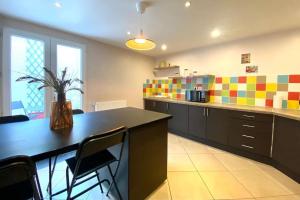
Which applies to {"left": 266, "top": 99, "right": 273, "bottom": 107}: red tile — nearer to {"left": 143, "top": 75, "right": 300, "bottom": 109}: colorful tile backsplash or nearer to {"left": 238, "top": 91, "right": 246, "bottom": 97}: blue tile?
{"left": 143, "top": 75, "right": 300, "bottom": 109}: colorful tile backsplash

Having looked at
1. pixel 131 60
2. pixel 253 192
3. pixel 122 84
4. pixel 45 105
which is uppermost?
pixel 131 60

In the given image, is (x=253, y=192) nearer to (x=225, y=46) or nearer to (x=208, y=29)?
(x=208, y=29)

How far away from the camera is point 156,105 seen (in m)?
4.39

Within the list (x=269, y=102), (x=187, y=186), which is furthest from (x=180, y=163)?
(x=269, y=102)

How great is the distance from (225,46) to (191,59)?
0.88 meters

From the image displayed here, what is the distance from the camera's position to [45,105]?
286 centimetres

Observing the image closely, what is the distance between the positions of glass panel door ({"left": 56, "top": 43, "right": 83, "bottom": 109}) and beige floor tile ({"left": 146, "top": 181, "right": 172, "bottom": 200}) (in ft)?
7.70

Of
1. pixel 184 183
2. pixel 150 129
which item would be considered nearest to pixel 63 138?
pixel 150 129

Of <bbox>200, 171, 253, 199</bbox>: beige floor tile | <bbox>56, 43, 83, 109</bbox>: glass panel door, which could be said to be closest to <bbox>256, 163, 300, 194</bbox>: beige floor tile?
<bbox>200, 171, 253, 199</bbox>: beige floor tile

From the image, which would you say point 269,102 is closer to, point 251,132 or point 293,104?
point 293,104

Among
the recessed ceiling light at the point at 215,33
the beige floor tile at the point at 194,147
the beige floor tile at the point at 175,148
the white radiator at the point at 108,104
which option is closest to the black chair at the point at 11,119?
the white radiator at the point at 108,104

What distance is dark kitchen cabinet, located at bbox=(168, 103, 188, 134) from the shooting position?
3.71 meters

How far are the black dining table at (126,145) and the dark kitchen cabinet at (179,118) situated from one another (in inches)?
72.6

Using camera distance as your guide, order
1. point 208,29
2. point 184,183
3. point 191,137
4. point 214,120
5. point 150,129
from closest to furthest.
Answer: point 150,129
point 184,183
point 208,29
point 214,120
point 191,137
